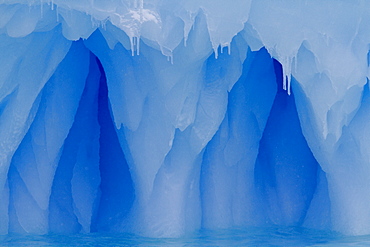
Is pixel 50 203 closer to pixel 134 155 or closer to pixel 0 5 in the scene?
pixel 134 155

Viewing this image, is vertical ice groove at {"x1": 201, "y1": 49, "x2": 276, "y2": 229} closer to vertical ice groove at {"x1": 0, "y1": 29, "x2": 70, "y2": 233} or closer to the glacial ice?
the glacial ice

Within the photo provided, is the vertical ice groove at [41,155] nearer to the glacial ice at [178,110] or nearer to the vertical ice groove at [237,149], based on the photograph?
the glacial ice at [178,110]


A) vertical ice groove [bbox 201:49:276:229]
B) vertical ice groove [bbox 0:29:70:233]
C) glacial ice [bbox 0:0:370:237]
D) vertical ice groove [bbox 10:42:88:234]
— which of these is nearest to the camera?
glacial ice [bbox 0:0:370:237]

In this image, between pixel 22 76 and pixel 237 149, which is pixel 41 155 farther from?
pixel 237 149

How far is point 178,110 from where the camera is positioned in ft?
20.8

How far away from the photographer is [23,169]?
6.84m

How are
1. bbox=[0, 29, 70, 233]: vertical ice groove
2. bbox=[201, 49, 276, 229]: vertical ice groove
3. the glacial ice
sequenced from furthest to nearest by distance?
bbox=[201, 49, 276, 229]: vertical ice groove < bbox=[0, 29, 70, 233]: vertical ice groove < the glacial ice

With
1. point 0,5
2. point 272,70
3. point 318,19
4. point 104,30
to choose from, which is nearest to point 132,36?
point 104,30

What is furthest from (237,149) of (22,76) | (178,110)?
(22,76)

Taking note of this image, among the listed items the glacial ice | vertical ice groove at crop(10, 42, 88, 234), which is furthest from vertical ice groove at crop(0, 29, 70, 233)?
vertical ice groove at crop(10, 42, 88, 234)

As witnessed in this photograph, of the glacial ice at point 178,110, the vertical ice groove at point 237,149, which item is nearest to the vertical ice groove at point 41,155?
the glacial ice at point 178,110

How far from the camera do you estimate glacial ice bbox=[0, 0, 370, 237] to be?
600cm

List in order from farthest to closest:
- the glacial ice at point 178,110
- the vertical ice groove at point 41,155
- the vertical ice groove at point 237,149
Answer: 1. the vertical ice groove at point 237,149
2. the vertical ice groove at point 41,155
3. the glacial ice at point 178,110

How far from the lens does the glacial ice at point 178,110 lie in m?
6.00
